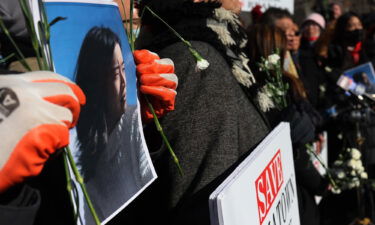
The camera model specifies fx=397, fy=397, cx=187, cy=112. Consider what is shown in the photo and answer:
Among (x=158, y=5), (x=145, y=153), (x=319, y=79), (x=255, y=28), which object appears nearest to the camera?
(x=145, y=153)

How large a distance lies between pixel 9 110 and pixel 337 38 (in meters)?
3.77

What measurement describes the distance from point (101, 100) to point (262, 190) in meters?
0.49

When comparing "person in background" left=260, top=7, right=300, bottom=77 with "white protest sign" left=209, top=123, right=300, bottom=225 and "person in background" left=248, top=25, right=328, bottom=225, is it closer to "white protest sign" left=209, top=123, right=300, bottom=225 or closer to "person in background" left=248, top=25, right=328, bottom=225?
"person in background" left=248, top=25, right=328, bottom=225

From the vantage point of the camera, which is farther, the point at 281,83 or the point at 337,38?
the point at 337,38

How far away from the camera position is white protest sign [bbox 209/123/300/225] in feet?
2.47

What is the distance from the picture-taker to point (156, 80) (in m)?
0.87

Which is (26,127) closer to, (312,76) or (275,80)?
(275,80)

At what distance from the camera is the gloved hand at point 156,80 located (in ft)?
2.85

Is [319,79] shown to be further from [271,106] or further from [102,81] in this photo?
[102,81]

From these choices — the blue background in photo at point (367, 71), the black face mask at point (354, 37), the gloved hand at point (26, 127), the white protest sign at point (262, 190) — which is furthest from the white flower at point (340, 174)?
the gloved hand at point (26, 127)

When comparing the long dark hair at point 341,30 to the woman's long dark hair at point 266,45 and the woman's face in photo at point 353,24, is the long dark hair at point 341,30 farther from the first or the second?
the woman's long dark hair at point 266,45

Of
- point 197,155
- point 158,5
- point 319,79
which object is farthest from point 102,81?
point 319,79

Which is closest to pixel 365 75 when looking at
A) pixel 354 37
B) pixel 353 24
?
pixel 354 37

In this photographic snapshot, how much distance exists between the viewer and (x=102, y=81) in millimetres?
707
